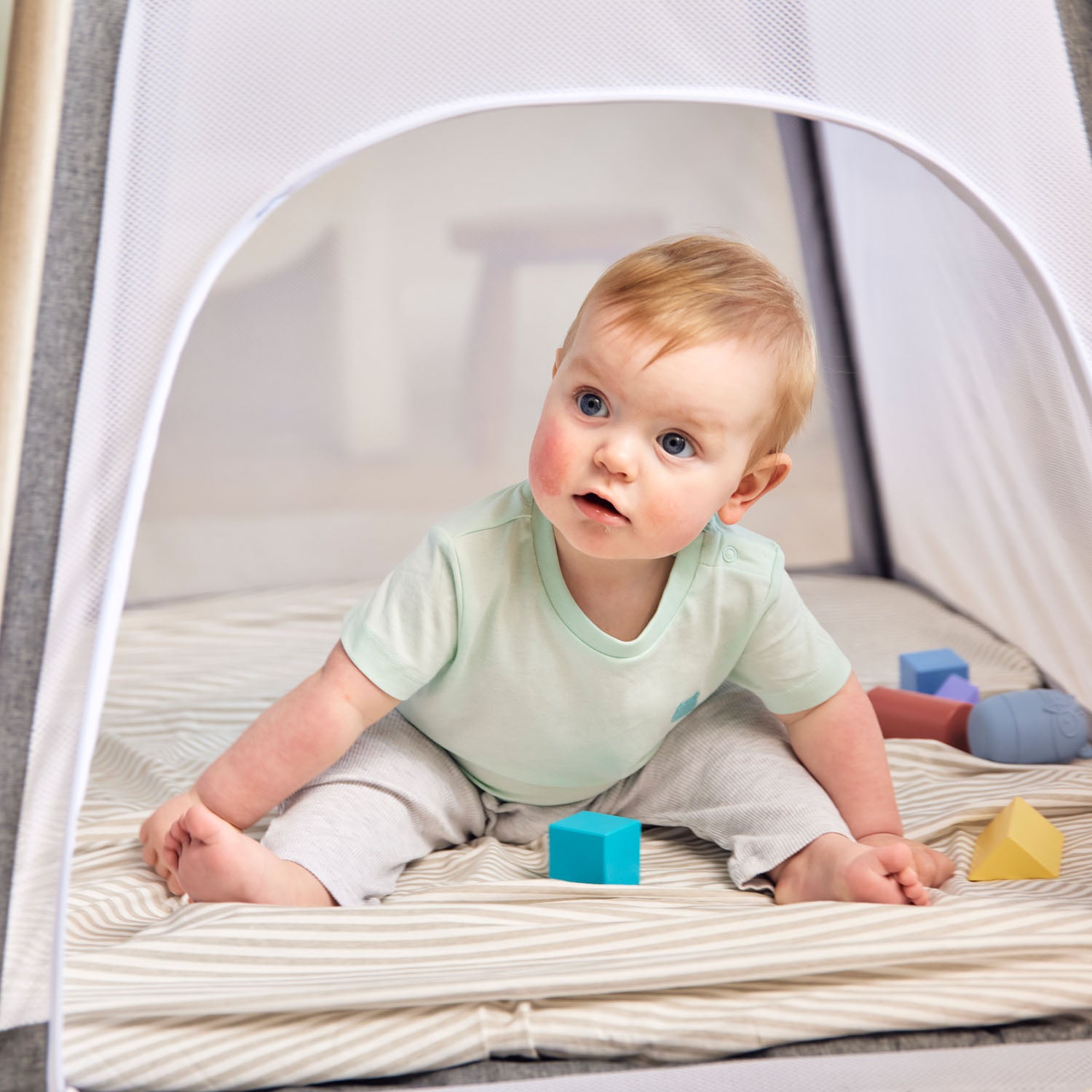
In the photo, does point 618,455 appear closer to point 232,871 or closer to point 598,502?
point 598,502

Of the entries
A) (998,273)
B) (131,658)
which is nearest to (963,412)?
(998,273)

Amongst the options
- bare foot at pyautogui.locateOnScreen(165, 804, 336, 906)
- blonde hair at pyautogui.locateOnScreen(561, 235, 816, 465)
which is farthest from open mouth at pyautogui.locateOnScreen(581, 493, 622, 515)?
bare foot at pyautogui.locateOnScreen(165, 804, 336, 906)

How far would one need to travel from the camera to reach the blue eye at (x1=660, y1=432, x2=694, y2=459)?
0.90 metres

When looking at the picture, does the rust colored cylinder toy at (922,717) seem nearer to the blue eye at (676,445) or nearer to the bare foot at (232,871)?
the blue eye at (676,445)

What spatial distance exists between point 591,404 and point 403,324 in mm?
955

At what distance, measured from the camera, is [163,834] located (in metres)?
0.98

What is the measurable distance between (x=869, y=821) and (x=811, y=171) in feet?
3.76

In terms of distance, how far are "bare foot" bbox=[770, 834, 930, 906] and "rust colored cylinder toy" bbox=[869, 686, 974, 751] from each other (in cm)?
34

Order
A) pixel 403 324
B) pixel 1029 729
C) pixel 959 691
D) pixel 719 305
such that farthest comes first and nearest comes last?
pixel 403 324
pixel 959 691
pixel 1029 729
pixel 719 305

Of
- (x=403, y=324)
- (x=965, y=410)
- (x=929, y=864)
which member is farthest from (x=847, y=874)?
(x=403, y=324)

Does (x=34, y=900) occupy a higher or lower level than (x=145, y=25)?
lower

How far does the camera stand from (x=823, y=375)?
1.96 metres

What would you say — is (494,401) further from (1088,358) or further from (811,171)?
(1088,358)

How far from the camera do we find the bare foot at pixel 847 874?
902 millimetres
